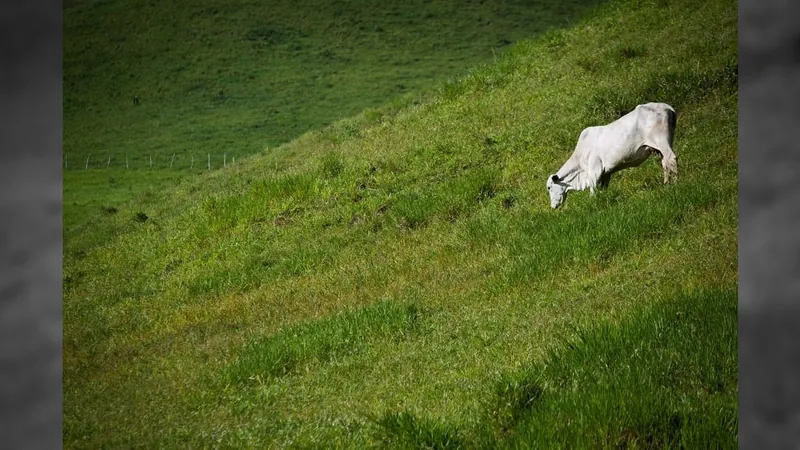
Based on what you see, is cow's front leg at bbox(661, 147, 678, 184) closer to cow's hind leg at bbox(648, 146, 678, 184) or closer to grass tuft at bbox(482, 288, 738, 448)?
cow's hind leg at bbox(648, 146, 678, 184)

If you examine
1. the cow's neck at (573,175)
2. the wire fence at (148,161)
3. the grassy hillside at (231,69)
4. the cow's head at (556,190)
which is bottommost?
the wire fence at (148,161)

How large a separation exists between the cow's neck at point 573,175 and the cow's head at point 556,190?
0.20 feet

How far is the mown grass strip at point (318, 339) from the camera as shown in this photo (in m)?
8.53

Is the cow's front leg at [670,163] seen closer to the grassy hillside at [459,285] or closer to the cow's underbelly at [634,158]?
the grassy hillside at [459,285]

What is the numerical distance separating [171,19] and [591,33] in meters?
31.7

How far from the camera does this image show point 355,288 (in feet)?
38.8

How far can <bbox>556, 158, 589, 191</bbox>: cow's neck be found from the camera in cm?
1255

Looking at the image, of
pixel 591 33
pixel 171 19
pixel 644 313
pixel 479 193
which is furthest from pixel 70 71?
pixel 644 313
